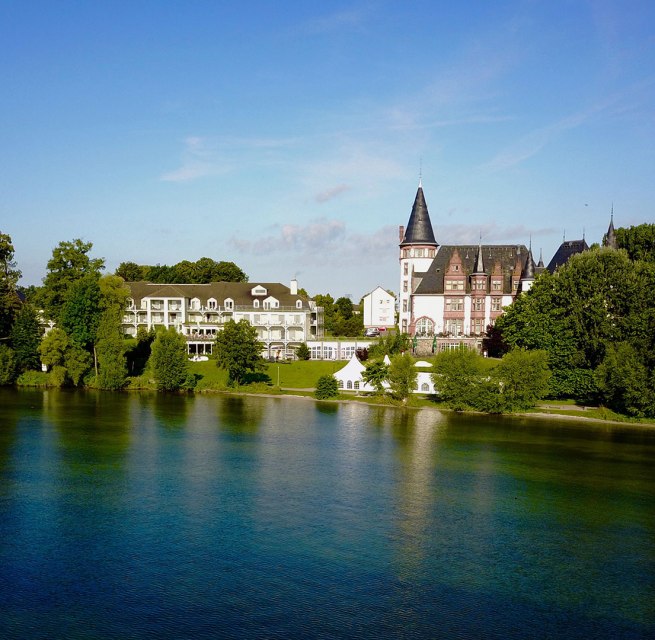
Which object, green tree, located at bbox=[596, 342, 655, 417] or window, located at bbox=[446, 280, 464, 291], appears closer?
green tree, located at bbox=[596, 342, 655, 417]

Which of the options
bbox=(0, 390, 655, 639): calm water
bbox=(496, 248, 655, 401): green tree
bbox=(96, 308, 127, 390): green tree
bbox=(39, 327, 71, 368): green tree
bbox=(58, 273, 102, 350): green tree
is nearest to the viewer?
bbox=(0, 390, 655, 639): calm water

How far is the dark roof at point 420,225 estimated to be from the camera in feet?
261

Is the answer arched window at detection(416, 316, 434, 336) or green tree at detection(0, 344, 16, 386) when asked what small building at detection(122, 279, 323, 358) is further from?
green tree at detection(0, 344, 16, 386)

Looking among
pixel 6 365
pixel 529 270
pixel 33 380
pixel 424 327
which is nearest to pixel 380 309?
pixel 424 327

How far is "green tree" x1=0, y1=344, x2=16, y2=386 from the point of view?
208 ft

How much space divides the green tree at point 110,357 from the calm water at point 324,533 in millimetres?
18901

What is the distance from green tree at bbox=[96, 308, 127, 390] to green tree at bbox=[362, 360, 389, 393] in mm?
24003

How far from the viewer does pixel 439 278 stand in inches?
2995

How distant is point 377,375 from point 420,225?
30359 millimetres

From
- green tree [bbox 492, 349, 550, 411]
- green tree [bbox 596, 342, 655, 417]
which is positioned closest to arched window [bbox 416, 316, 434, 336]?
green tree [bbox 492, 349, 550, 411]

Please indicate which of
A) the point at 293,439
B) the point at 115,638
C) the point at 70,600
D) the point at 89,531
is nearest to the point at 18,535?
the point at 89,531

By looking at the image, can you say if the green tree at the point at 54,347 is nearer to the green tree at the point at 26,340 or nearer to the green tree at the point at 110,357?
the green tree at the point at 26,340

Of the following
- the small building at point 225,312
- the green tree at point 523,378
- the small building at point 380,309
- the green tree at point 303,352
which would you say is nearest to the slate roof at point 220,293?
the small building at point 225,312

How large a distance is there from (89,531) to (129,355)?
156ft
